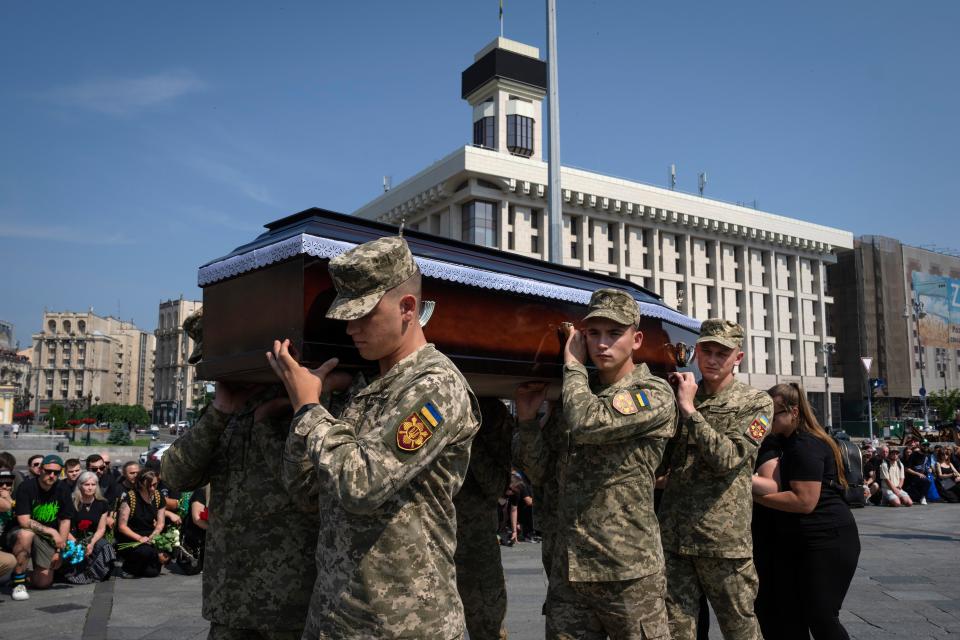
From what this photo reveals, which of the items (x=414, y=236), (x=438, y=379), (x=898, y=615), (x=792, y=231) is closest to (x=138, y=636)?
(x=414, y=236)

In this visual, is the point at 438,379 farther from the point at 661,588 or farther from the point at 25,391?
the point at 25,391

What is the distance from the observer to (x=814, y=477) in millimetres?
3762

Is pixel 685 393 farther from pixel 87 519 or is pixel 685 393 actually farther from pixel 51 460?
pixel 51 460

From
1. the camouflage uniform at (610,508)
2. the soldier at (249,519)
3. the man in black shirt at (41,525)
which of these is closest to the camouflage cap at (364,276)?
the soldier at (249,519)

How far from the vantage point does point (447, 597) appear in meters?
2.18

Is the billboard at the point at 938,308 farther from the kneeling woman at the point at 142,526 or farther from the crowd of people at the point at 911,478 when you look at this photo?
the kneeling woman at the point at 142,526

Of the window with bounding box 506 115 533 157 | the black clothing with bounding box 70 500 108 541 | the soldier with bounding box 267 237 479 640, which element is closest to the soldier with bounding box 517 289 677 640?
the soldier with bounding box 267 237 479 640

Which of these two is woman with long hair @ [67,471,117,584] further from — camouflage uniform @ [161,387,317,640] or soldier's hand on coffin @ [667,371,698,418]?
soldier's hand on coffin @ [667,371,698,418]

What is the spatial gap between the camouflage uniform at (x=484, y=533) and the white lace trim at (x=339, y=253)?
742mm

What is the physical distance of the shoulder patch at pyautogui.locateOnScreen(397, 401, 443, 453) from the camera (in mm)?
2051

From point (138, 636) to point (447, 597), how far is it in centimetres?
453

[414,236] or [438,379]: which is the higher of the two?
[414,236]

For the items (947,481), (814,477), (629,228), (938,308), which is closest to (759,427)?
(814,477)

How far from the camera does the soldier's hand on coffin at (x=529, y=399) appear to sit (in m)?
3.27
